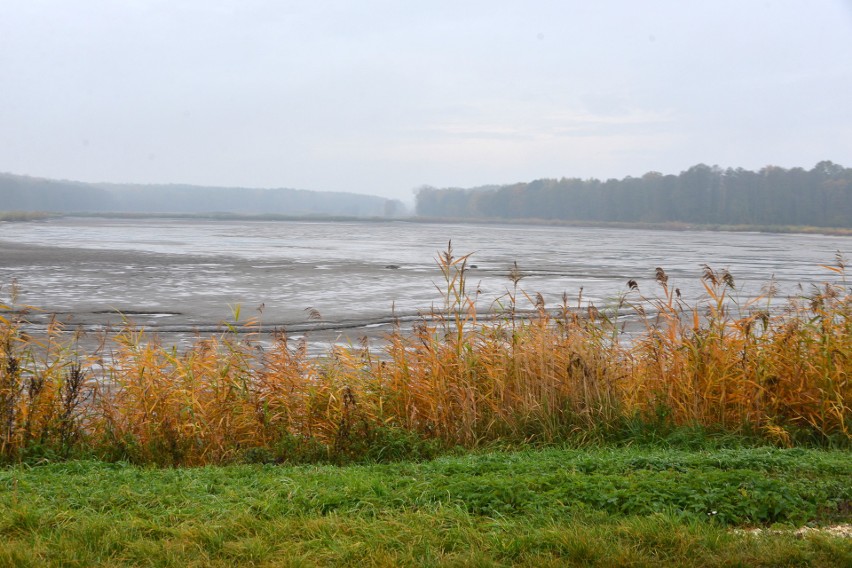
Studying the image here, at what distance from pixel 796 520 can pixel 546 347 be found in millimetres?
3504

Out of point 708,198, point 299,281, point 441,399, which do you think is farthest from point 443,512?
point 708,198

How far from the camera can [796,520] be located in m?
5.00

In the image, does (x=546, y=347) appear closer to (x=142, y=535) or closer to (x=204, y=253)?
(x=142, y=535)

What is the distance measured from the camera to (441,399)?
7609 millimetres

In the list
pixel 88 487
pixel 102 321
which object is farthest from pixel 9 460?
pixel 102 321

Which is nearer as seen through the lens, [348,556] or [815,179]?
[348,556]

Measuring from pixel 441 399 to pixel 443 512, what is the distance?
272 centimetres

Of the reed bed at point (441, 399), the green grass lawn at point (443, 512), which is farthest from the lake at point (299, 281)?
the green grass lawn at point (443, 512)

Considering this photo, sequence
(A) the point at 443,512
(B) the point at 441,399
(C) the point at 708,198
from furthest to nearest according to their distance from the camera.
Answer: (C) the point at 708,198
(B) the point at 441,399
(A) the point at 443,512

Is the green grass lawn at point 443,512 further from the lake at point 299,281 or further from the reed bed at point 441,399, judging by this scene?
the lake at point 299,281

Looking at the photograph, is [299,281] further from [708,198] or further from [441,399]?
[708,198]

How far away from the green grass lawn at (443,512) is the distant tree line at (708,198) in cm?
11890

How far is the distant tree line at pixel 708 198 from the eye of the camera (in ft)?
390

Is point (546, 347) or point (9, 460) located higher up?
point (546, 347)
